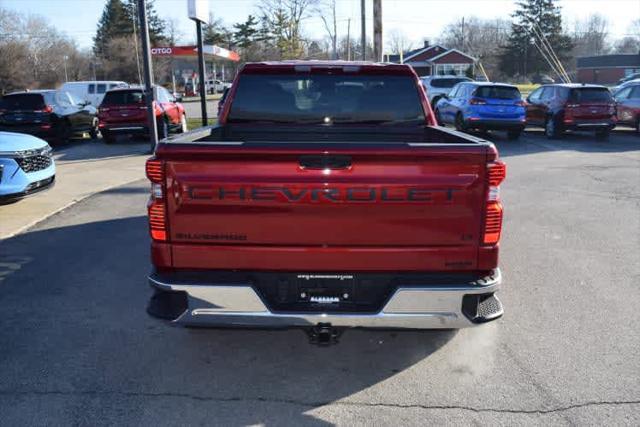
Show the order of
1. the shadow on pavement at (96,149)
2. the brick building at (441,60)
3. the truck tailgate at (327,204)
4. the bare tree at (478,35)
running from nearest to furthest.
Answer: the truck tailgate at (327,204)
the shadow on pavement at (96,149)
the brick building at (441,60)
the bare tree at (478,35)

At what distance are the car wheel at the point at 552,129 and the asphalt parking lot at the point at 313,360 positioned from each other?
1200 centimetres

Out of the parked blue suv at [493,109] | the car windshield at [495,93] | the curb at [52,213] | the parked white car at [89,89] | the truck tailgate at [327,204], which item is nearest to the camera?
the truck tailgate at [327,204]

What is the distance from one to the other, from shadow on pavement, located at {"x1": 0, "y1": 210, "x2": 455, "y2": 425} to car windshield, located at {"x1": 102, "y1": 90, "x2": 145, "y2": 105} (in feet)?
40.4

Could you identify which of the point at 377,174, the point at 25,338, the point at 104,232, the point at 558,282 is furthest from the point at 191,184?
the point at 104,232

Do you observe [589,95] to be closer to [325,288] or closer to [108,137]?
[108,137]

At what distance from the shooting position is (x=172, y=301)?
3.29 m

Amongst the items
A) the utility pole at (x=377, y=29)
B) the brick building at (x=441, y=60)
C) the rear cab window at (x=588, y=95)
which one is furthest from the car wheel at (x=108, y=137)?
the brick building at (x=441, y=60)

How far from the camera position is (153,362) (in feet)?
12.7

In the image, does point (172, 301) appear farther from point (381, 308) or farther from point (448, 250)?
point (448, 250)

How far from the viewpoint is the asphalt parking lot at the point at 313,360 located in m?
3.28

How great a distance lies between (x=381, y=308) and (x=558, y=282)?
2992 millimetres

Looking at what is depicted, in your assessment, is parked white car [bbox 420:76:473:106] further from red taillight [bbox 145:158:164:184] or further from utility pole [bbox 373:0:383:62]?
red taillight [bbox 145:158:164:184]

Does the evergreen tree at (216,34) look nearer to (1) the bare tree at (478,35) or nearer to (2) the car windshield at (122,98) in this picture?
(1) the bare tree at (478,35)

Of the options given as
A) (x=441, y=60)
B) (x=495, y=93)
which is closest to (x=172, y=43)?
(x=441, y=60)
